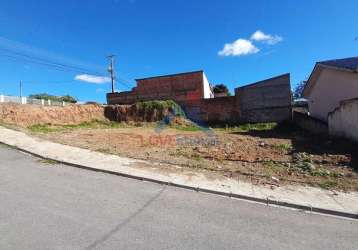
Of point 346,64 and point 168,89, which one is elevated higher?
point 168,89

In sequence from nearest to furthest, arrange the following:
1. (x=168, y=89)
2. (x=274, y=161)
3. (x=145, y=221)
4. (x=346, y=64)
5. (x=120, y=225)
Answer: (x=120, y=225), (x=145, y=221), (x=274, y=161), (x=346, y=64), (x=168, y=89)

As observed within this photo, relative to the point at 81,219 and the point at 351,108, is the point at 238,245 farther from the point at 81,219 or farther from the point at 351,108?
the point at 351,108

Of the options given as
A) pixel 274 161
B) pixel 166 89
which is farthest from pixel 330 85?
pixel 166 89

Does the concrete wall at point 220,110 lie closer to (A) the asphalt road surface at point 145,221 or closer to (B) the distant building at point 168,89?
(B) the distant building at point 168,89

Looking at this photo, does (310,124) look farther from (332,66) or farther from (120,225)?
(120,225)

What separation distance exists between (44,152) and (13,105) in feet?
43.7

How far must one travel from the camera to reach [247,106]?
2306cm

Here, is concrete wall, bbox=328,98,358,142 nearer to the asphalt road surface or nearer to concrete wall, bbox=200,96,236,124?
the asphalt road surface

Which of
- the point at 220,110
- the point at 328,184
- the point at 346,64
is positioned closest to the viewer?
the point at 328,184

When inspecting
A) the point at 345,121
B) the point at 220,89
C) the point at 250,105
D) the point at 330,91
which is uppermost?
the point at 220,89

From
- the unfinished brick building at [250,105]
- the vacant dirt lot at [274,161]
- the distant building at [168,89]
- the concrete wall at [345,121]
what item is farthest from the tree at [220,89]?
the vacant dirt lot at [274,161]

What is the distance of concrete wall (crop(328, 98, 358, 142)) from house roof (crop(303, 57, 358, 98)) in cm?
239

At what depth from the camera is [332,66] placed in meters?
15.4

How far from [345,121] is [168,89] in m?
22.5
